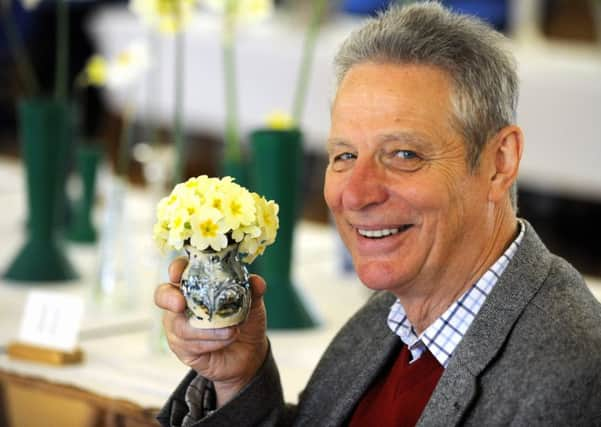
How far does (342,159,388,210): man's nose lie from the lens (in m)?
1.62

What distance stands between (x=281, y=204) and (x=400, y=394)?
0.92 meters

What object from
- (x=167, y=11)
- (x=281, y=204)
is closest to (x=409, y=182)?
(x=281, y=204)

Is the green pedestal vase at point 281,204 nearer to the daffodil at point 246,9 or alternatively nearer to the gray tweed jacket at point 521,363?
the daffodil at point 246,9

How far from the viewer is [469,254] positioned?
1.64m

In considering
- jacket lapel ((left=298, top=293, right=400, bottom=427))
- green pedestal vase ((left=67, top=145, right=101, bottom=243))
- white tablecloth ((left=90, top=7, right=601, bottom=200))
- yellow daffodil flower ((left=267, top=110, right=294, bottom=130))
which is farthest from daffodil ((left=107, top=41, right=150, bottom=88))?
jacket lapel ((left=298, top=293, right=400, bottom=427))

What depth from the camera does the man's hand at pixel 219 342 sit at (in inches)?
67.1

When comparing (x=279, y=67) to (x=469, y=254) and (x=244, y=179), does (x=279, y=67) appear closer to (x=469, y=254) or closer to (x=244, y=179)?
(x=244, y=179)

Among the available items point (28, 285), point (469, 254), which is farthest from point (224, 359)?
point (28, 285)

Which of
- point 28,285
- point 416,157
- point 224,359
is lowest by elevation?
point 28,285

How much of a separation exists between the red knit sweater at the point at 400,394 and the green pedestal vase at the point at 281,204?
2.68 feet

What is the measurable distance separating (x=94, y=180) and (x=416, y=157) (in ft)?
6.12

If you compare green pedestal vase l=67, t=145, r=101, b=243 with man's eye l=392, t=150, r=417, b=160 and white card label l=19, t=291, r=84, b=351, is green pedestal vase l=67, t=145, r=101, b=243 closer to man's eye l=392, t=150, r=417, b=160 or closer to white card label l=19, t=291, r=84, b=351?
white card label l=19, t=291, r=84, b=351

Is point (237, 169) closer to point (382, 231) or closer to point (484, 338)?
point (382, 231)

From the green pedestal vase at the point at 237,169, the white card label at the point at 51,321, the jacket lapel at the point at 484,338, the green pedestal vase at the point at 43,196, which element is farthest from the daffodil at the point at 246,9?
the jacket lapel at the point at 484,338
